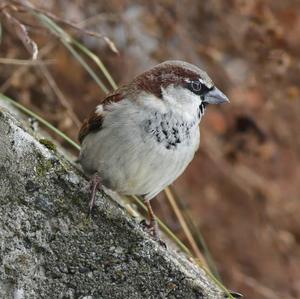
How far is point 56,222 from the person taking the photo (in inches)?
76.5

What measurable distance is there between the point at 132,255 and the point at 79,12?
8.60 feet

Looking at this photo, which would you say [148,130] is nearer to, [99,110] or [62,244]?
[99,110]

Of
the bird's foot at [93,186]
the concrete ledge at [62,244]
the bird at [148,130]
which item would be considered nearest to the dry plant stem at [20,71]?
the bird at [148,130]

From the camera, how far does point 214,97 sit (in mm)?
2594

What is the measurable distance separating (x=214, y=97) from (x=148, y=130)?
1.01 ft

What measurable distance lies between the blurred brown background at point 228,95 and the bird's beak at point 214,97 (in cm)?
116

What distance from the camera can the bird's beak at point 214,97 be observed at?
2590 millimetres

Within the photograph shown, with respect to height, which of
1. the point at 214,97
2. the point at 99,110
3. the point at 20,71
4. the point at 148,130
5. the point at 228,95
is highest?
the point at 214,97

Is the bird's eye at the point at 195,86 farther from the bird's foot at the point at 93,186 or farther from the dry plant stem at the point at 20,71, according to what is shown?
the dry plant stem at the point at 20,71

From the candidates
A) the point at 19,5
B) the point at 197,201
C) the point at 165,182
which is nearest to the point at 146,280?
the point at 165,182

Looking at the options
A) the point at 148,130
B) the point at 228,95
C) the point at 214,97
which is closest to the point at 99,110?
the point at 148,130

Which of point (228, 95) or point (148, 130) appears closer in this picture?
point (148, 130)

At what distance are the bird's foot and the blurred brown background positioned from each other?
133cm

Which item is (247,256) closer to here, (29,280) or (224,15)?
(224,15)
